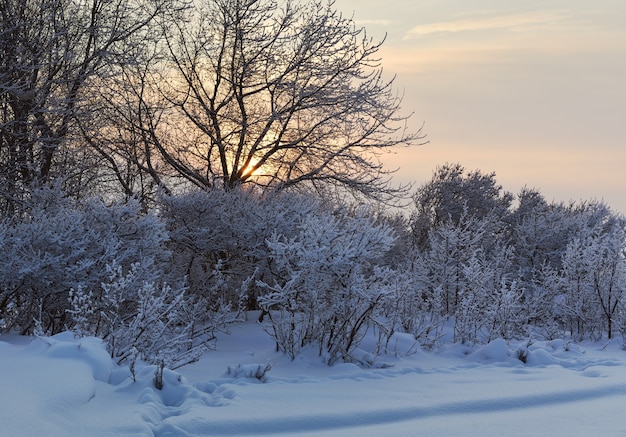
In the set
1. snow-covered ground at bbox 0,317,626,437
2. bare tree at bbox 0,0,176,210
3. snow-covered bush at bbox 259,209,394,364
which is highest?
bare tree at bbox 0,0,176,210

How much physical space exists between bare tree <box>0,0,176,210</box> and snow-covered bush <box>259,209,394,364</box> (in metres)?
6.01

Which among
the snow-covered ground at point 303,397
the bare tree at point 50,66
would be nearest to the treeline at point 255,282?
the snow-covered ground at point 303,397

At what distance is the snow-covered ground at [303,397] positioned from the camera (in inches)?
171

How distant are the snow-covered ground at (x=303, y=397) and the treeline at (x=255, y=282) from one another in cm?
37

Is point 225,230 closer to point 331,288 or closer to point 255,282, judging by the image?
point 255,282

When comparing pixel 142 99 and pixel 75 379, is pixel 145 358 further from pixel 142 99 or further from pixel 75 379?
pixel 142 99

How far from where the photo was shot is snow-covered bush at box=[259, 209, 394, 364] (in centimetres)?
700

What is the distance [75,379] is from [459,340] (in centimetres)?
516

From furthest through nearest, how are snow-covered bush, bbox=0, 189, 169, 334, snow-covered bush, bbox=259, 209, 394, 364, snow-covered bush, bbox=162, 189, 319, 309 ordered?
snow-covered bush, bbox=162, 189, 319, 309, snow-covered bush, bbox=0, 189, 169, 334, snow-covered bush, bbox=259, 209, 394, 364

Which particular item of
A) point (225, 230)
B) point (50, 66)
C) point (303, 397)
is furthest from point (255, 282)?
point (50, 66)

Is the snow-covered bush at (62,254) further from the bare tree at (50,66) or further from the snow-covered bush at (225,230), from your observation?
the bare tree at (50,66)

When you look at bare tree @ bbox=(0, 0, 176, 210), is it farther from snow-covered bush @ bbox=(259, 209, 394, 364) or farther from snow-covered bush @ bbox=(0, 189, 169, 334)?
snow-covered bush @ bbox=(259, 209, 394, 364)

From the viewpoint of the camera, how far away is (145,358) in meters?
6.23

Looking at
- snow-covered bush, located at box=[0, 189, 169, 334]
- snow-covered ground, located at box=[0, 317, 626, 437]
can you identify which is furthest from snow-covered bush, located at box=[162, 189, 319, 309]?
snow-covered ground, located at box=[0, 317, 626, 437]
